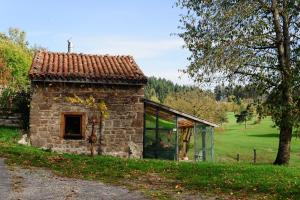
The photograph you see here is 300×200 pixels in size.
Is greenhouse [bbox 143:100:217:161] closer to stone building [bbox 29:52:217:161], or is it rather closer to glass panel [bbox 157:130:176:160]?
glass panel [bbox 157:130:176:160]

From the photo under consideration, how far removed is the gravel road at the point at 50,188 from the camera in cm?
962

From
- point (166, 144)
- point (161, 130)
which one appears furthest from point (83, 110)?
point (166, 144)

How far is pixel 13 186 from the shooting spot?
411 inches

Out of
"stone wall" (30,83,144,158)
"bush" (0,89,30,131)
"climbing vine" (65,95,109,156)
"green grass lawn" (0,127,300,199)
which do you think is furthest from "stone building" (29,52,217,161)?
"green grass lawn" (0,127,300,199)

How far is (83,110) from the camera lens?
21.2 metres

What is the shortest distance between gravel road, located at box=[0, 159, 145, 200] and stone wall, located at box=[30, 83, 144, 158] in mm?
8291

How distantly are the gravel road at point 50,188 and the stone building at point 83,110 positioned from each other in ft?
27.4

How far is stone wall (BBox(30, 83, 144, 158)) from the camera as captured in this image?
68.3 ft

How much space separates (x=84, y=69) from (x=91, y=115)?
99.6 inches

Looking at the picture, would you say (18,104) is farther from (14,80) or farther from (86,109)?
(14,80)

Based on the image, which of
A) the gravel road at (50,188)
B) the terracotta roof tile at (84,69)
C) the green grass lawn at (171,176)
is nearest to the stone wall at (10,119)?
the terracotta roof tile at (84,69)

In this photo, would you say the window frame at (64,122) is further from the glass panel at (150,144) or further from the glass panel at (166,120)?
the glass panel at (166,120)

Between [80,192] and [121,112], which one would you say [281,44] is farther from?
[80,192]

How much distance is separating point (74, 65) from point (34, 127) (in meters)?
4.03
